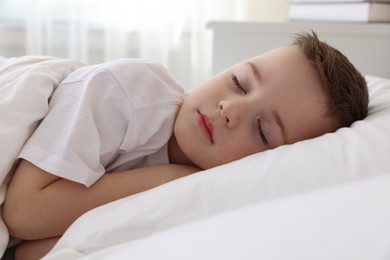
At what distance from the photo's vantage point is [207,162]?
0.84 metres

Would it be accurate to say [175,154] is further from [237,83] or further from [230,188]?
[230,188]

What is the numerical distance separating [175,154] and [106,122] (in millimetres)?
154

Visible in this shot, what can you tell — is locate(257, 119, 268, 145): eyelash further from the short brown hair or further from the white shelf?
the white shelf

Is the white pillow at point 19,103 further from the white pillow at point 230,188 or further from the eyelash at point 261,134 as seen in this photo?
the eyelash at point 261,134

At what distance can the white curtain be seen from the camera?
201cm

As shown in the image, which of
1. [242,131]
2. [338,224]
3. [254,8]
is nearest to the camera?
[338,224]

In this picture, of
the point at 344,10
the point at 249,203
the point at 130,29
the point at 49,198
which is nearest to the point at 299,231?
the point at 249,203

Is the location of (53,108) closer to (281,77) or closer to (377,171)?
(281,77)

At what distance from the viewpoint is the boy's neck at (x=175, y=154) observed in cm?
89

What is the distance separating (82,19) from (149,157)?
1313mm

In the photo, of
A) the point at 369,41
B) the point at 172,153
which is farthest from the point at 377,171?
the point at 369,41

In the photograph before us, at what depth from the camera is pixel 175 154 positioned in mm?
894

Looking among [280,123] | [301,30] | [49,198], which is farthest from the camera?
[301,30]

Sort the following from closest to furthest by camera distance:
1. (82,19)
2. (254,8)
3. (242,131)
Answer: (242,131) < (82,19) < (254,8)
